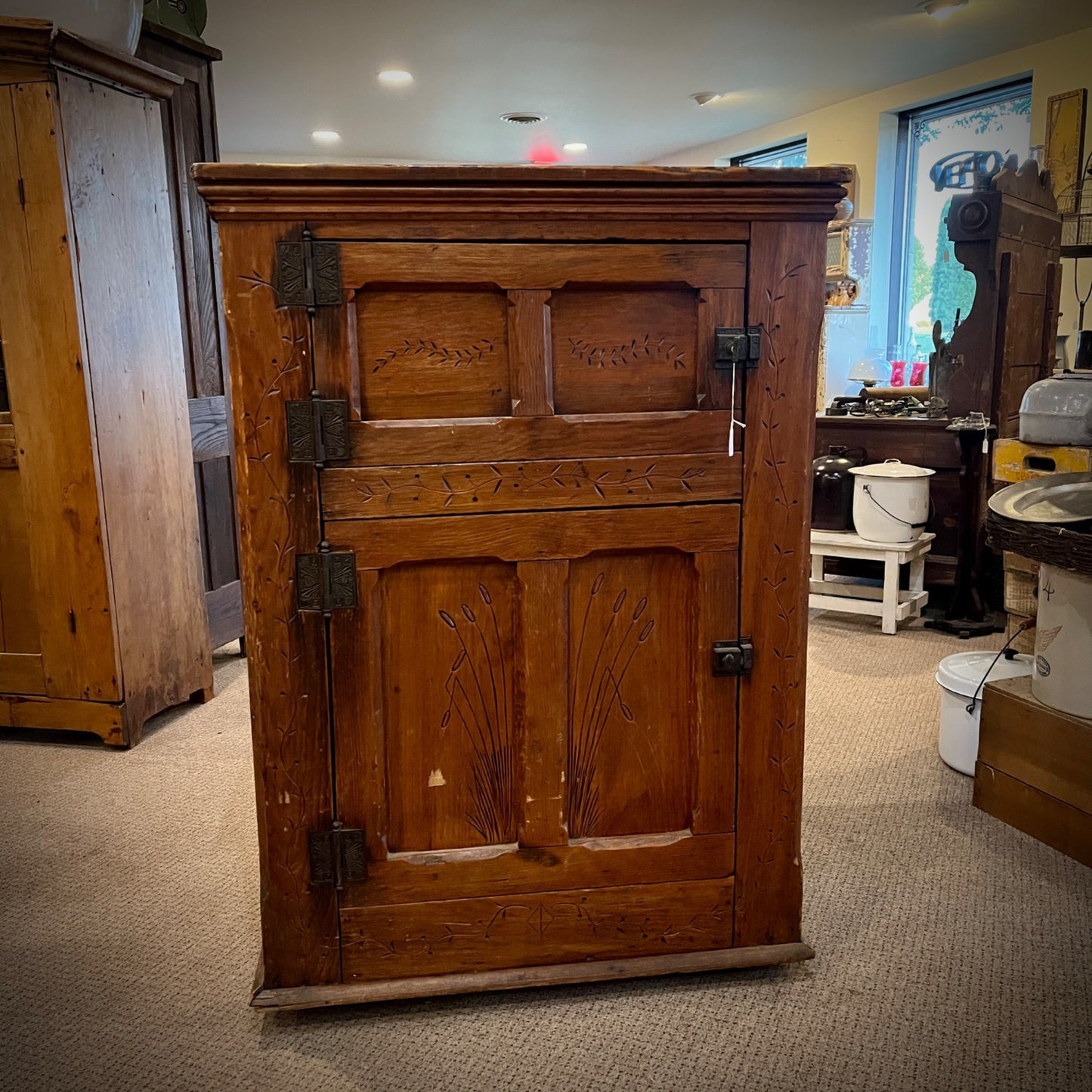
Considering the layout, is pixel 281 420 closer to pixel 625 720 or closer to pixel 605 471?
pixel 605 471

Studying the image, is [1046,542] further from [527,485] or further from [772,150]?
[772,150]

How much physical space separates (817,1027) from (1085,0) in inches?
200

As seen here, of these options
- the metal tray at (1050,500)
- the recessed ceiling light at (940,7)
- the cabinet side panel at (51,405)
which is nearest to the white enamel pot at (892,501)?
the metal tray at (1050,500)

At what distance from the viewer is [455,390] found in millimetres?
1381

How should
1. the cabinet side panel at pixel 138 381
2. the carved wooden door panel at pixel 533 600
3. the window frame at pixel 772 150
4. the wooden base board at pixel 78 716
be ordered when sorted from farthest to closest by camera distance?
the window frame at pixel 772 150 → the wooden base board at pixel 78 716 → the cabinet side panel at pixel 138 381 → the carved wooden door panel at pixel 533 600

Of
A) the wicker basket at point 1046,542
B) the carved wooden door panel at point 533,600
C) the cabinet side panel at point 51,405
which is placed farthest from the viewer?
the cabinet side panel at point 51,405

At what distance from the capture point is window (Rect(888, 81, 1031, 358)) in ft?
18.3

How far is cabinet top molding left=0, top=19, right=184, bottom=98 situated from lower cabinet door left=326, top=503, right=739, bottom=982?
1.76 m

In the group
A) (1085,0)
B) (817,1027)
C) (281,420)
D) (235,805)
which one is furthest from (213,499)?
(1085,0)

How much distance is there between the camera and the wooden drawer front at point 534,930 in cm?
148

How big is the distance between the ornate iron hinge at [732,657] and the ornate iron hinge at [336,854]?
598 mm

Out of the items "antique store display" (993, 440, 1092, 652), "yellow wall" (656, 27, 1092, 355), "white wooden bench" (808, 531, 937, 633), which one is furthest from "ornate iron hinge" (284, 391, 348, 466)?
"yellow wall" (656, 27, 1092, 355)

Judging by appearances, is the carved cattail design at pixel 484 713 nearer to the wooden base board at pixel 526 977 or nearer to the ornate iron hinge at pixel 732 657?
the wooden base board at pixel 526 977

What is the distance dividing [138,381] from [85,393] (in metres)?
0.22
